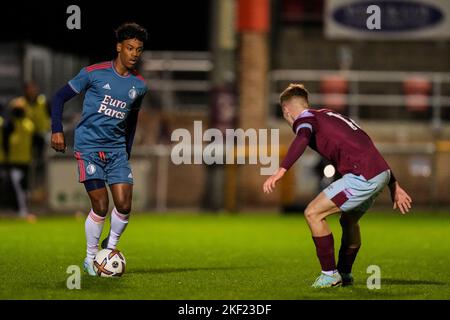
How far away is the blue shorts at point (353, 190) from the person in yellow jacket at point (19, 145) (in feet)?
37.9

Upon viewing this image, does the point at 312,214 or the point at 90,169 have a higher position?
the point at 90,169

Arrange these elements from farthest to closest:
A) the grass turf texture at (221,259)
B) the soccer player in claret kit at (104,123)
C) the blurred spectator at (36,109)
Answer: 1. the blurred spectator at (36,109)
2. the soccer player in claret kit at (104,123)
3. the grass turf texture at (221,259)

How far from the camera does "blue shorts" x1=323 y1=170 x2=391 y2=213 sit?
955 centimetres

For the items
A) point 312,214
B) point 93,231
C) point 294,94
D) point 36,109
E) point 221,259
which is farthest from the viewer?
point 36,109

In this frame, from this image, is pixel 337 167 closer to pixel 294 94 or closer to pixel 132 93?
pixel 294 94

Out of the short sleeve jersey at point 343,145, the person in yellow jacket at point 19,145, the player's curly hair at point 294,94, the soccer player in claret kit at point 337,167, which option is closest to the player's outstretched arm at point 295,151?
the soccer player in claret kit at point 337,167

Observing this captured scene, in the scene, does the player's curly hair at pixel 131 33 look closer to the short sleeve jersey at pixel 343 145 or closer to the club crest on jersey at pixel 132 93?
the club crest on jersey at pixel 132 93

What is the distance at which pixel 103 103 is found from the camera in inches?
423

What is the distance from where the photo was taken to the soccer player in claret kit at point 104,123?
1073 centimetres

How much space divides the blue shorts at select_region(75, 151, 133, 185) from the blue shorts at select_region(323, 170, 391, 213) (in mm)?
2179

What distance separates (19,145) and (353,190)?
11858 mm

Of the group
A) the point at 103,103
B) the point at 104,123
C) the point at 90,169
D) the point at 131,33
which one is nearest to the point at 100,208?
the point at 90,169

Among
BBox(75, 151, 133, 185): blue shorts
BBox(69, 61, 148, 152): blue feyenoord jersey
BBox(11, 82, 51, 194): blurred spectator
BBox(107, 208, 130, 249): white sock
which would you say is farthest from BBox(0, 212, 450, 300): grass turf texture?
BBox(11, 82, 51, 194): blurred spectator
